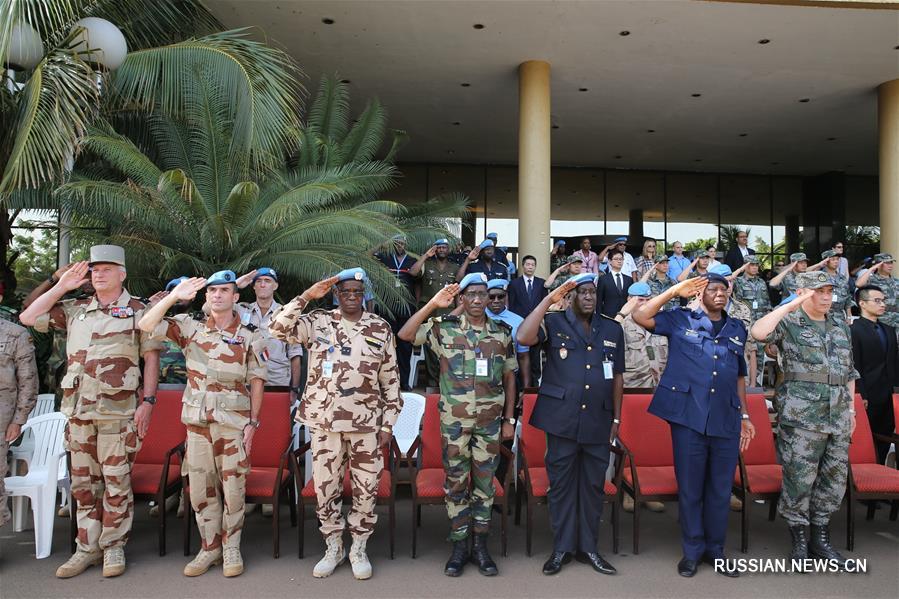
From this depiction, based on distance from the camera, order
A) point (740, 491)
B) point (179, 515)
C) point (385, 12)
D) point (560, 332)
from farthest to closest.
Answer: point (385, 12)
point (179, 515)
point (740, 491)
point (560, 332)

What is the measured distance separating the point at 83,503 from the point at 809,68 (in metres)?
12.0

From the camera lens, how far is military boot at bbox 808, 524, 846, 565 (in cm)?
387

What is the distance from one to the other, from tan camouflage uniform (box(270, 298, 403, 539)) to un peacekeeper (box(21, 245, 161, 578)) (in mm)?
963

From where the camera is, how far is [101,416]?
3.68 meters

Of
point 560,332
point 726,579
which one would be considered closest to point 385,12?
point 560,332

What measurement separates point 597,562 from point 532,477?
2.24ft

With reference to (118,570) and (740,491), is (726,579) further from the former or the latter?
(118,570)

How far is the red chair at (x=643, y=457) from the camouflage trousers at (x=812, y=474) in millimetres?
704

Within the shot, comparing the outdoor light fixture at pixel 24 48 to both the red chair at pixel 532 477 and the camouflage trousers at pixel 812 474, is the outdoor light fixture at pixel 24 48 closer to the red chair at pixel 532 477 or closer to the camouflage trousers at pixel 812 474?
the red chair at pixel 532 477

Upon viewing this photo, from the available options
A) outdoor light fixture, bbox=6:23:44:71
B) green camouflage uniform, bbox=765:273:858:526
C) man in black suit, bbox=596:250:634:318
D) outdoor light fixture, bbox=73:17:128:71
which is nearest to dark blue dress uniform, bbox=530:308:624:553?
green camouflage uniform, bbox=765:273:858:526

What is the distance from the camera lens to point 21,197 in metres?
6.16

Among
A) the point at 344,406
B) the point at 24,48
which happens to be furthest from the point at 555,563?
the point at 24,48

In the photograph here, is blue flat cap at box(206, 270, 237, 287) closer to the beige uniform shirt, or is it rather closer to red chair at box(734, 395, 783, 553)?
the beige uniform shirt

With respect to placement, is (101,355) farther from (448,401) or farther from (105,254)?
(448,401)
